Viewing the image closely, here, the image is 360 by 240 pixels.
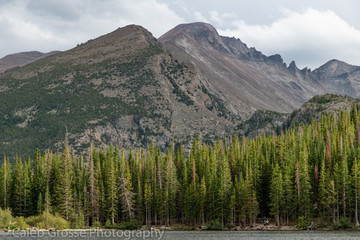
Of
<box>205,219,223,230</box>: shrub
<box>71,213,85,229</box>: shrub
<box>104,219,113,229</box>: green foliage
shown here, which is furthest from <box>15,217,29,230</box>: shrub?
<box>205,219,223,230</box>: shrub

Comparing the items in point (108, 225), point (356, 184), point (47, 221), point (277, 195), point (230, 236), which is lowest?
point (230, 236)

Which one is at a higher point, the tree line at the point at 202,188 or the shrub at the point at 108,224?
the tree line at the point at 202,188

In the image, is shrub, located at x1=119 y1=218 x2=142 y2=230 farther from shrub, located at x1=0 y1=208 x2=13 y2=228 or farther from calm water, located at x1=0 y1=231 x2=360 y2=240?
shrub, located at x1=0 y1=208 x2=13 y2=228

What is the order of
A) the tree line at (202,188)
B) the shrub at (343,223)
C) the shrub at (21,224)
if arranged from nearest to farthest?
the shrub at (343,223) → the shrub at (21,224) → the tree line at (202,188)

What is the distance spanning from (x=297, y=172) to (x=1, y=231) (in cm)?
6207

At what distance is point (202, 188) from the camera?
118m

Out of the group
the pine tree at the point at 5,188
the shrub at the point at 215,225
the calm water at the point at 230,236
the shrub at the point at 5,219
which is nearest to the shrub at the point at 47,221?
the shrub at the point at 5,219

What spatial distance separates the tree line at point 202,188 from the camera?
11044cm

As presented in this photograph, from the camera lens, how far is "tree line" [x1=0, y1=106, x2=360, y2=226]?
4348 inches

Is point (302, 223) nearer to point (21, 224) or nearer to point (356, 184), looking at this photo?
point (356, 184)

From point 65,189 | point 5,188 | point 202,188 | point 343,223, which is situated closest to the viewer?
point 343,223

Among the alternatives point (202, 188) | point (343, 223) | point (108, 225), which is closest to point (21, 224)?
A: point (108, 225)

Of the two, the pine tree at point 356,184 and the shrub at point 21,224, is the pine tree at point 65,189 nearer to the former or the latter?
the shrub at point 21,224

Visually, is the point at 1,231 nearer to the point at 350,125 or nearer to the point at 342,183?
the point at 342,183
